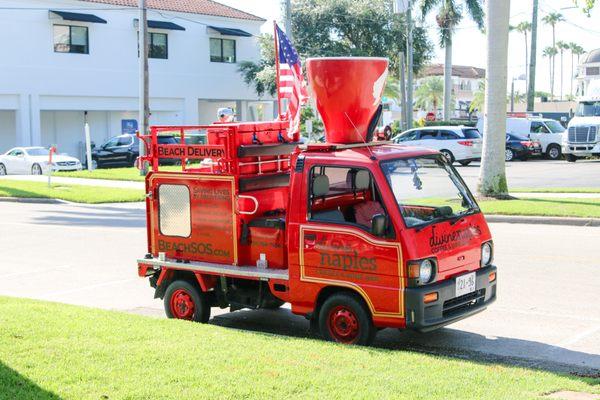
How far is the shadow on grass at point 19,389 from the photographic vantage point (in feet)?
18.9

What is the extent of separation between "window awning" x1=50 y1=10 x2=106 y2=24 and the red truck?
4052 cm

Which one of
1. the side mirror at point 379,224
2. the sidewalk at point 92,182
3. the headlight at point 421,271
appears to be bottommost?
the sidewalk at point 92,182

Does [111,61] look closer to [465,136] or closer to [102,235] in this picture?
[465,136]

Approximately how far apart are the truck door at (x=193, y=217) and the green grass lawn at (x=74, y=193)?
1572 cm

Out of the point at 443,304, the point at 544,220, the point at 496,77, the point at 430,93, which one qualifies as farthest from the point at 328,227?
the point at 430,93

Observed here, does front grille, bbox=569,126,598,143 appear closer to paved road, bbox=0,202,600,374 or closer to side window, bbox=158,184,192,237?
paved road, bbox=0,202,600,374

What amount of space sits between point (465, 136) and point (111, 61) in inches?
905

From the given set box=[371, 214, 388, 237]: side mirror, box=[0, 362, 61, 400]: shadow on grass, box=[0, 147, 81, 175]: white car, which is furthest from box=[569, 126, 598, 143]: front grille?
box=[0, 362, 61, 400]: shadow on grass

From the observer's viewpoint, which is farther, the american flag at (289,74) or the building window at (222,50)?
the building window at (222,50)

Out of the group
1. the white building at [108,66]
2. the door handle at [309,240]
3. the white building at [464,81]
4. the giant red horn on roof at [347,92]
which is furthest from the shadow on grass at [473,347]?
the white building at [464,81]

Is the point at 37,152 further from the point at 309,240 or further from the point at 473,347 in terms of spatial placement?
the point at 473,347

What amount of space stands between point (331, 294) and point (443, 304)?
1058mm

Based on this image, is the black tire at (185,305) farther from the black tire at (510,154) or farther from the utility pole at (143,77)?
the black tire at (510,154)

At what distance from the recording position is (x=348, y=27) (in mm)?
53844
